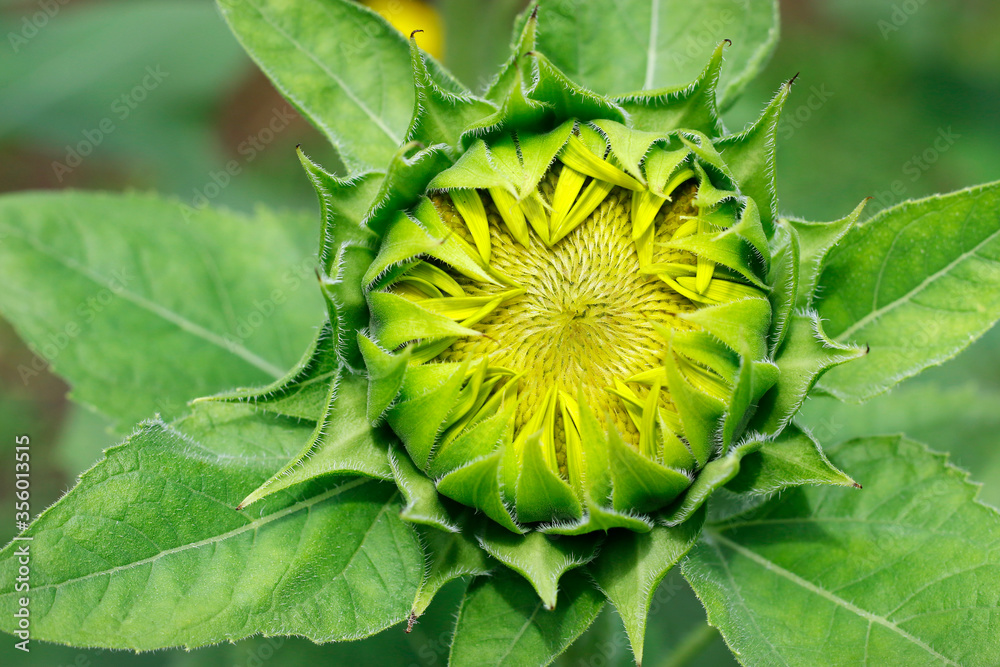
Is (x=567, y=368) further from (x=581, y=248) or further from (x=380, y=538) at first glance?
(x=380, y=538)

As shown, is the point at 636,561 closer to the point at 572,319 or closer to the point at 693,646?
the point at 572,319

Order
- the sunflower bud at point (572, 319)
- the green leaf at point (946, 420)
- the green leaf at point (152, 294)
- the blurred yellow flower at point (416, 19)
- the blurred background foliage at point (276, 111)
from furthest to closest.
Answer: the blurred yellow flower at point (416, 19), the blurred background foliage at point (276, 111), the green leaf at point (946, 420), the green leaf at point (152, 294), the sunflower bud at point (572, 319)

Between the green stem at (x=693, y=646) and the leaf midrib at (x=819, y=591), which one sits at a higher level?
the leaf midrib at (x=819, y=591)

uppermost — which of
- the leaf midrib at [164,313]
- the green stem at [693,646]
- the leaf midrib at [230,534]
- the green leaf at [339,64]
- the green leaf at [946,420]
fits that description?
the green leaf at [339,64]

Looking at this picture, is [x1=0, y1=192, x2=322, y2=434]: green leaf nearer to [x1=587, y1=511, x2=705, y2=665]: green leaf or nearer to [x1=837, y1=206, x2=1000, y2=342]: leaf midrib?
[x1=587, y1=511, x2=705, y2=665]: green leaf

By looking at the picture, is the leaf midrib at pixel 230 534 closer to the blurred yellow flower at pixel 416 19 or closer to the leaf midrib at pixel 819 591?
the leaf midrib at pixel 819 591

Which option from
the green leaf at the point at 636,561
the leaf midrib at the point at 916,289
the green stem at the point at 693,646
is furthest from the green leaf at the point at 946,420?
the green leaf at the point at 636,561

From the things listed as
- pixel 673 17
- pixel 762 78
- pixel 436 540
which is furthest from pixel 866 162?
pixel 436 540

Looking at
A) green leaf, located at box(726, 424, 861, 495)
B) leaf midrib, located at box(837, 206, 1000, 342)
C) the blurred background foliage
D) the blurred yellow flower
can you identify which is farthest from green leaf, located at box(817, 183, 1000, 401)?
the blurred yellow flower
